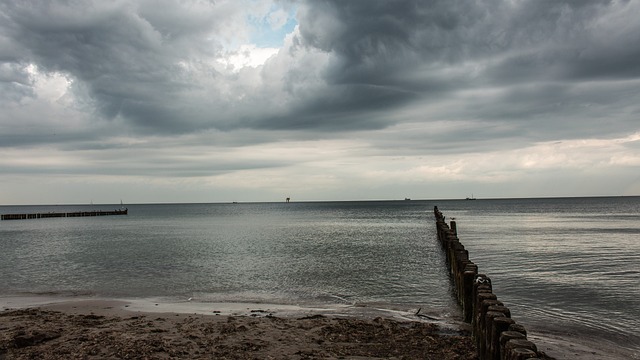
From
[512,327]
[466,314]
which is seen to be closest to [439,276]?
[466,314]

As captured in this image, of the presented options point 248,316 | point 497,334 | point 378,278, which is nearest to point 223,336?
point 248,316

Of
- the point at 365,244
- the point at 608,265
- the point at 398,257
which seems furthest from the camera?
the point at 365,244

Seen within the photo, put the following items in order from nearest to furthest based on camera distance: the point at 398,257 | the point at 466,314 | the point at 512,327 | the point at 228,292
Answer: the point at 512,327 < the point at 466,314 < the point at 228,292 < the point at 398,257

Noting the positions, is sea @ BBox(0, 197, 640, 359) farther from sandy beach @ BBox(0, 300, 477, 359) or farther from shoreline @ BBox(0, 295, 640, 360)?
sandy beach @ BBox(0, 300, 477, 359)

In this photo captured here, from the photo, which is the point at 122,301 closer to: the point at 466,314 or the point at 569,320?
the point at 466,314

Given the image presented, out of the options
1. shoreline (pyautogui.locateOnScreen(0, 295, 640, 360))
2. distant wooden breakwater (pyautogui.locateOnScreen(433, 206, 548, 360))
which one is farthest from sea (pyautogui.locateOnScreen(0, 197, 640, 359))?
distant wooden breakwater (pyautogui.locateOnScreen(433, 206, 548, 360))

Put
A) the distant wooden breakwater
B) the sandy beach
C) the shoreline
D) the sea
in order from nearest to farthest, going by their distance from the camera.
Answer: the distant wooden breakwater, the sandy beach, the shoreline, the sea

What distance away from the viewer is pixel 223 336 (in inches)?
485

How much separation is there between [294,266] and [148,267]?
28.2 feet

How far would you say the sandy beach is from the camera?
10914 millimetres

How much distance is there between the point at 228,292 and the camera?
20.7m

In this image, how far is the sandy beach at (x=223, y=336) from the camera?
1091 centimetres

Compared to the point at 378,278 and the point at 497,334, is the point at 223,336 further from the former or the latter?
the point at 378,278

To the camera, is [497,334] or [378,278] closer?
[497,334]
